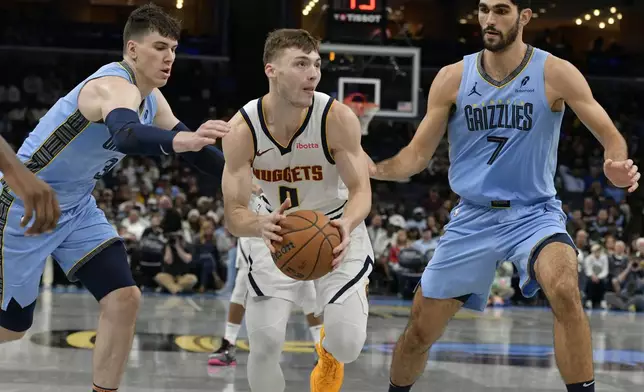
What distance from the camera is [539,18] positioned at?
1145 inches

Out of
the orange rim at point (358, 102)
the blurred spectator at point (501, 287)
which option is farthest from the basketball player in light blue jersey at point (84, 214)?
the blurred spectator at point (501, 287)

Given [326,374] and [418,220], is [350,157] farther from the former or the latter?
[418,220]

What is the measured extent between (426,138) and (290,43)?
0.91 m

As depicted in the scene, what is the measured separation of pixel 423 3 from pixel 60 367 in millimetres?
21807

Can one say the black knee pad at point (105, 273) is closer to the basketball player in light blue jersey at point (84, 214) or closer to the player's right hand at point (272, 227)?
the basketball player in light blue jersey at point (84, 214)

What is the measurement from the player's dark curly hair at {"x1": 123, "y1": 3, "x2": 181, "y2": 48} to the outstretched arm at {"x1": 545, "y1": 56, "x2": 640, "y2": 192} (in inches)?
80.7

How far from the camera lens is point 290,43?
5.24 metres

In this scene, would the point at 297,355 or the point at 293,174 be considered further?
the point at 297,355

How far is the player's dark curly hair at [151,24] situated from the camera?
5410 millimetres

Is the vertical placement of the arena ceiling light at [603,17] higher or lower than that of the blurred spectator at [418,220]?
higher

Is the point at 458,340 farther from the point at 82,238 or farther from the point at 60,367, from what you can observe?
the point at 82,238

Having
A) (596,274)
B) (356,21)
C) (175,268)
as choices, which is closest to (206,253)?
(175,268)

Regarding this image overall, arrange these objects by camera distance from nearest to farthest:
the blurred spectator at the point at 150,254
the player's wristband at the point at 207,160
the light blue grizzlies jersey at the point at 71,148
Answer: the light blue grizzlies jersey at the point at 71,148
the player's wristband at the point at 207,160
the blurred spectator at the point at 150,254

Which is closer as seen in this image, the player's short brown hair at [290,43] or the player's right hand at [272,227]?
the player's right hand at [272,227]
